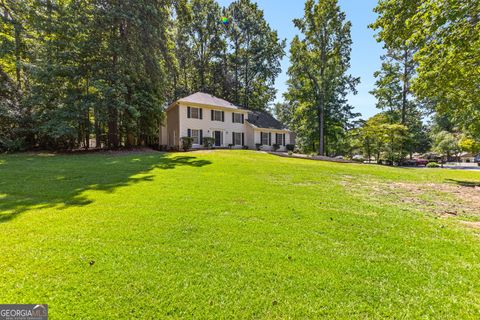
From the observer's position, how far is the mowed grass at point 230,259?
225 cm

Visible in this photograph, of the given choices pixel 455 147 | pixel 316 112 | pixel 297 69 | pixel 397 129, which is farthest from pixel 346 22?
pixel 455 147

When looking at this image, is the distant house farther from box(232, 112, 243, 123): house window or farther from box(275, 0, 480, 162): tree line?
box(275, 0, 480, 162): tree line

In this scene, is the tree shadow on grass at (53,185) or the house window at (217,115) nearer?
the tree shadow on grass at (53,185)

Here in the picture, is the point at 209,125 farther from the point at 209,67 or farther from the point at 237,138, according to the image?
the point at 209,67

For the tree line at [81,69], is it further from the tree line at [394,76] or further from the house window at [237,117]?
the tree line at [394,76]

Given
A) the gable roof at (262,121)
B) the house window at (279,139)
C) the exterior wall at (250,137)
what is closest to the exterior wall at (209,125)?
the exterior wall at (250,137)

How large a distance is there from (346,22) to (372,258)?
3032 cm

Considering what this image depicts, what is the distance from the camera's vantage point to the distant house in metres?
22.0

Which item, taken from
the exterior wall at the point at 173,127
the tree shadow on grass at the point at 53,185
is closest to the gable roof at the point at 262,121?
the exterior wall at the point at 173,127

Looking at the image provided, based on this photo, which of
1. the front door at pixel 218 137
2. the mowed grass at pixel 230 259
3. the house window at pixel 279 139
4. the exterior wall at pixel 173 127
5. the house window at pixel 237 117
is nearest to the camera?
the mowed grass at pixel 230 259

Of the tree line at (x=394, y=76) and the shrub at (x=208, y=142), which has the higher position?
the tree line at (x=394, y=76)

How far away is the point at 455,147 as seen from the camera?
37906 millimetres

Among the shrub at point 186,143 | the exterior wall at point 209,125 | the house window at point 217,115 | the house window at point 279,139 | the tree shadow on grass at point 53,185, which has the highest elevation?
the house window at point 217,115

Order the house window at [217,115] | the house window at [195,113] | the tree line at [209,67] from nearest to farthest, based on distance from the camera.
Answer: the tree line at [209,67] → the house window at [195,113] → the house window at [217,115]
